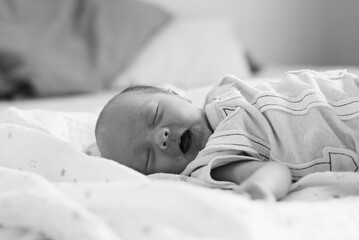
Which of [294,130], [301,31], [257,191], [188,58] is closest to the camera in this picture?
[257,191]

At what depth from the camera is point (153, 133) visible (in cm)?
102

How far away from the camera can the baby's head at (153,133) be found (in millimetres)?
1019

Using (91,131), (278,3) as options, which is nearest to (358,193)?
(91,131)

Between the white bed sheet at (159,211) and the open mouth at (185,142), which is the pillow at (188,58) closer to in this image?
the open mouth at (185,142)

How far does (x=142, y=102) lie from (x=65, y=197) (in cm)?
40

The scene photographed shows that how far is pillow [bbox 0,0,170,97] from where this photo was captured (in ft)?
6.74

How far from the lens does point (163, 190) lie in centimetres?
65

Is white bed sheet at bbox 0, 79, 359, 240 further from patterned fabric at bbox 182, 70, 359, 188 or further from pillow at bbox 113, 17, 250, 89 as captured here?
pillow at bbox 113, 17, 250, 89

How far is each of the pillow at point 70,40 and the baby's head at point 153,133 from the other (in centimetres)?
107

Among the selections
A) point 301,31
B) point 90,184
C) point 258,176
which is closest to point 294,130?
point 258,176

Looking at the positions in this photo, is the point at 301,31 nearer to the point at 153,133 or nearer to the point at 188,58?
the point at 188,58

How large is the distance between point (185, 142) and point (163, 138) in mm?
57

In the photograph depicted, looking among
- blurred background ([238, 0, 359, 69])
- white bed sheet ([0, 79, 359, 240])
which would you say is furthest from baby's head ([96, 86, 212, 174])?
blurred background ([238, 0, 359, 69])

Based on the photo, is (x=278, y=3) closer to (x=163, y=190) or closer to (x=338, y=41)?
(x=338, y=41)
